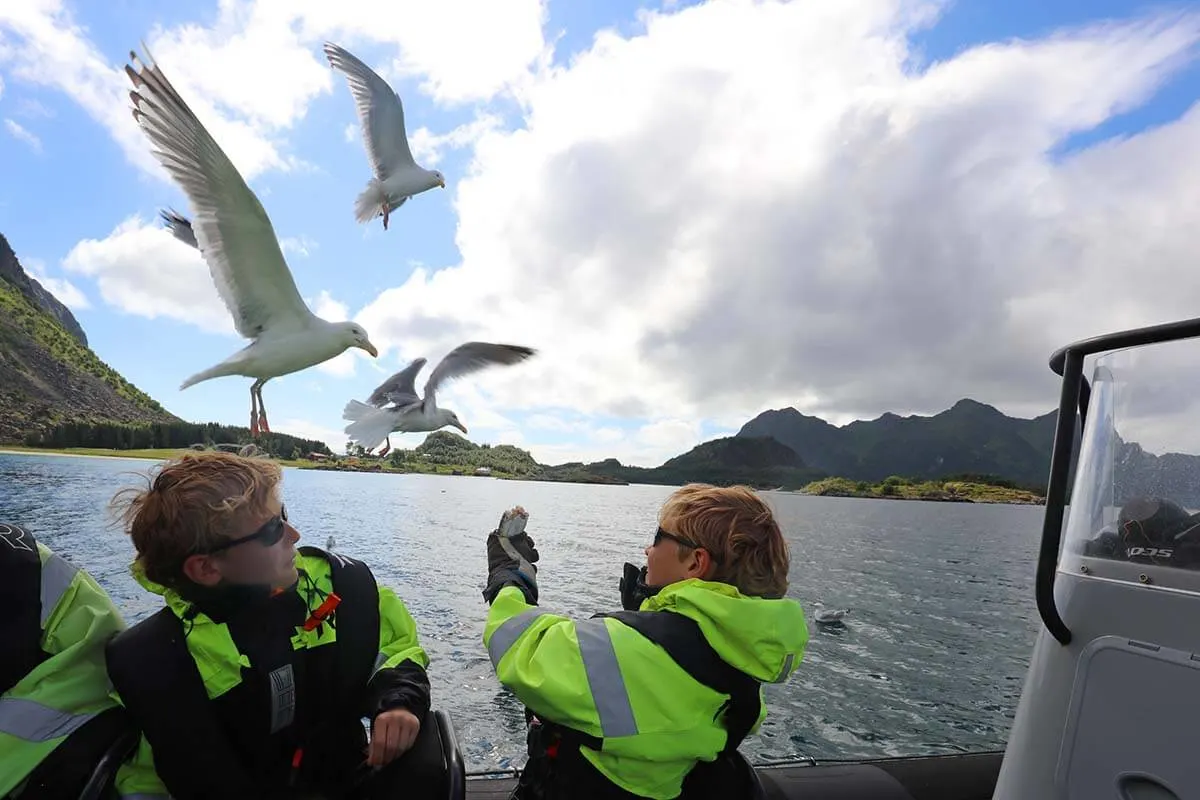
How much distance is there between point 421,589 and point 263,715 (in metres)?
15.2

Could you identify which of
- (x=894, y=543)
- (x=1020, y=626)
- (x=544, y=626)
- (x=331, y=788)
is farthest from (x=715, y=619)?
(x=894, y=543)

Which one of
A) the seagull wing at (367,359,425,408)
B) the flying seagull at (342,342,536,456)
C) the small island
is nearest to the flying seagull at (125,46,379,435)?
the flying seagull at (342,342,536,456)

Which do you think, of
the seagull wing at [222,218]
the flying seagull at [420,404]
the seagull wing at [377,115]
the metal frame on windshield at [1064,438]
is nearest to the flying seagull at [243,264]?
the seagull wing at [222,218]

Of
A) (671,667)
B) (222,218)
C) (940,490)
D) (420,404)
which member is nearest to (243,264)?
(222,218)

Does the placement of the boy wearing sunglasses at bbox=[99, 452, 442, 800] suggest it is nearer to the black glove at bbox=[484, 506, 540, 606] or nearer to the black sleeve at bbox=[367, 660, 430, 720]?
the black sleeve at bbox=[367, 660, 430, 720]

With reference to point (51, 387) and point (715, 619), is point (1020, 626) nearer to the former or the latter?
point (715, 619)

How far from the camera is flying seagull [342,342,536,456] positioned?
22.7 feet

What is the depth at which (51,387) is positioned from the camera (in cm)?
4959

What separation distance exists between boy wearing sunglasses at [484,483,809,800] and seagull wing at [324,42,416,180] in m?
8.09

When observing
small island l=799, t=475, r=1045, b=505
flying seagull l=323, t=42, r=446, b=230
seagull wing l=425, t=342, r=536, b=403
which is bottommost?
small island l=799, t=475, r=1045, b=505

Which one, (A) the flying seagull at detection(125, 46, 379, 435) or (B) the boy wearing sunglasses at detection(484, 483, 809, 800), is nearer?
(B) the boy wearing sunglasses at detection(484, 483, 809, 800)

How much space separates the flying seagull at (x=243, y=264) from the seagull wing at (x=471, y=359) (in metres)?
1.81

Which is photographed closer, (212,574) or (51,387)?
(212,574)

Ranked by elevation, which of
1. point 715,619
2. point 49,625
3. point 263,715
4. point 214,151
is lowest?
point 263,715
